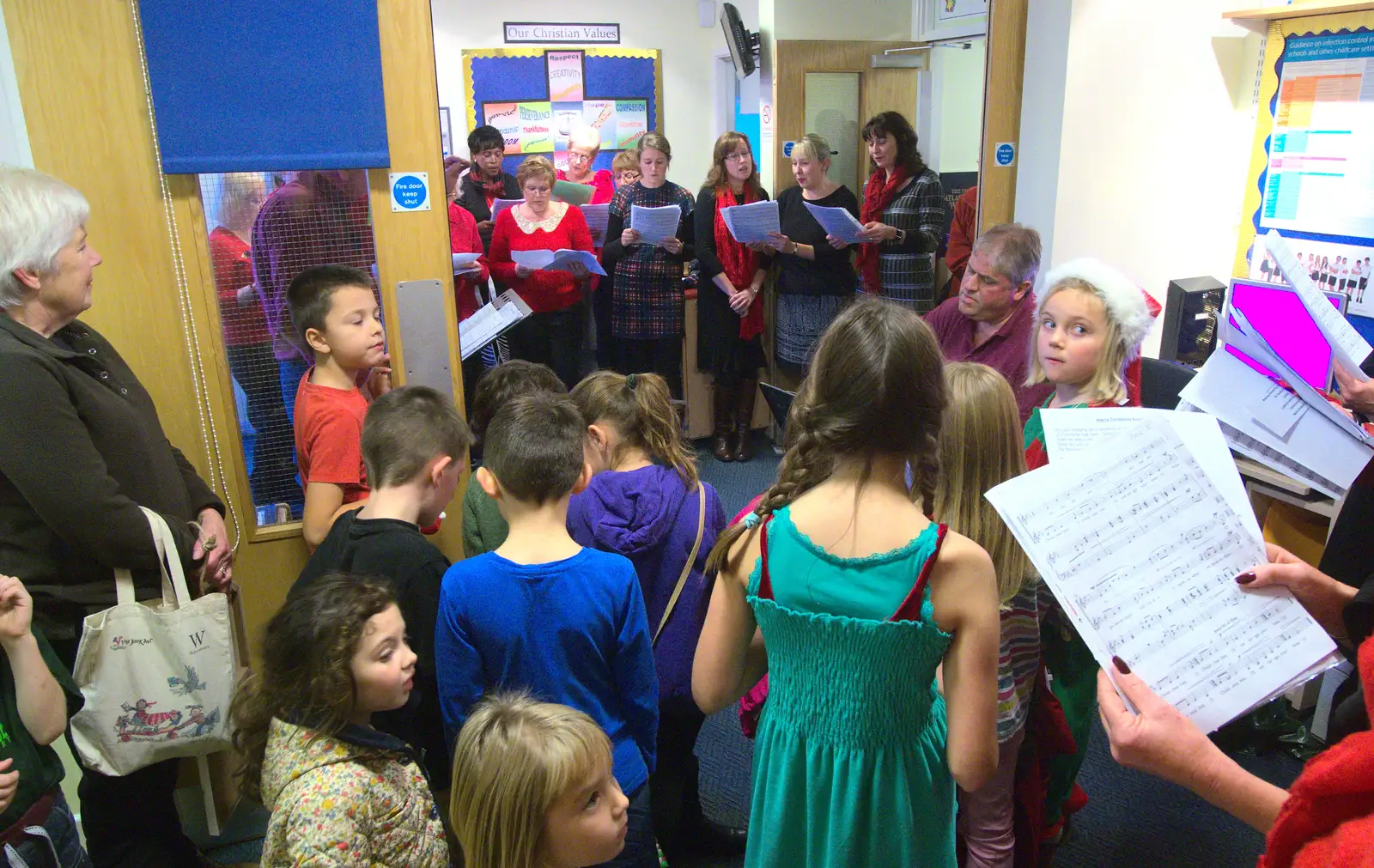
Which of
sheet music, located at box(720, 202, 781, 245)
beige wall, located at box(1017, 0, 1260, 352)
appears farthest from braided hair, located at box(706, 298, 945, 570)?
sheet music, located at box(720, 202, 781, 245)

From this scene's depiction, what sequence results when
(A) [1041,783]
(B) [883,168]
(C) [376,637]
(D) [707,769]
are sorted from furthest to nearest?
(B) [883,168] → (D) [707,769] → (A) [1041,783] → (C) [376,637]

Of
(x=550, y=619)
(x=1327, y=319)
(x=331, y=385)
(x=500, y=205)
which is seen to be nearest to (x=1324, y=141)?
(x=1327, y=319)

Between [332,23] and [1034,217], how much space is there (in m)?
2.75

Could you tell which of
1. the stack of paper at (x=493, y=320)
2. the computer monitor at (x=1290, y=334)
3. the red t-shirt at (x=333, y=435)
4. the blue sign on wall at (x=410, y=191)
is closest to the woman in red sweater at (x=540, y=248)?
the stack of paper at (x=493, y=320)

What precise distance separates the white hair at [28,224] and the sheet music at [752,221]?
3059mm

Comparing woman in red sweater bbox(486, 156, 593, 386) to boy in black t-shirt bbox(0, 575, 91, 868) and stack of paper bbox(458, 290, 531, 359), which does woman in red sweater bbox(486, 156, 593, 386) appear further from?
boy in black t-shirt bbox(0, 575, 91, 868)

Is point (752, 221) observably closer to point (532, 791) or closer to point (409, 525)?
point (409, 525)

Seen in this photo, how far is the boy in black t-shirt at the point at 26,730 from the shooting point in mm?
A: 1447

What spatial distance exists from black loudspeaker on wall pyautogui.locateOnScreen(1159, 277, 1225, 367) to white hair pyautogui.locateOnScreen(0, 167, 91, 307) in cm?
310

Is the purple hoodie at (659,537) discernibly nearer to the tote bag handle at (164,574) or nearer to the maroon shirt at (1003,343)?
the tote bag handle at (164,574)

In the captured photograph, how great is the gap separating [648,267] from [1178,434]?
3.54 m

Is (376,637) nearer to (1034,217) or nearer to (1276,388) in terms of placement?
(1276,388)

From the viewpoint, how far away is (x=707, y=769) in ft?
8.36

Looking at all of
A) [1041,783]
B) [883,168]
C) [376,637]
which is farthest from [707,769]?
[883,168]
